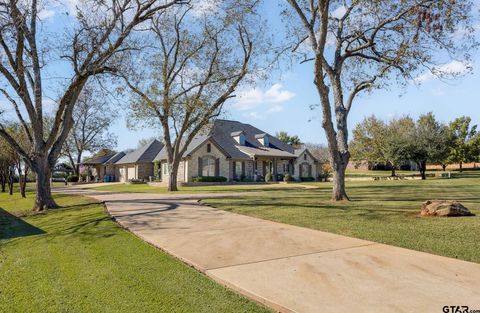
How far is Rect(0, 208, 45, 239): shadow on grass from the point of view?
9.89 m

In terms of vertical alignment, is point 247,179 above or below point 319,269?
above

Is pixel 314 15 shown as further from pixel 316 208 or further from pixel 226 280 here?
pixel 226 280

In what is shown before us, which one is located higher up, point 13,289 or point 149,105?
point 149,105

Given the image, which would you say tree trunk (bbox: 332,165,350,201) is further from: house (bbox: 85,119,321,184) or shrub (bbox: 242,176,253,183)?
shrub (bbox: 242,176,253,183)

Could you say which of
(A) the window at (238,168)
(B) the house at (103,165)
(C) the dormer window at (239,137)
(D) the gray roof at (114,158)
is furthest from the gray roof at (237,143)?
(B) the house at (103,165)

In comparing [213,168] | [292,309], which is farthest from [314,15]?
[213,168]

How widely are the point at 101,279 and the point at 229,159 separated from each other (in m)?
33.3

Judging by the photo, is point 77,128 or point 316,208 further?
point 77,128

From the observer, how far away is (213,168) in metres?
37.4

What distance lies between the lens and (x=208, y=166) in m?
37.1

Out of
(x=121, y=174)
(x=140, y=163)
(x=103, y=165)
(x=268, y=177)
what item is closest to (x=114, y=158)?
(x=103, y=165)

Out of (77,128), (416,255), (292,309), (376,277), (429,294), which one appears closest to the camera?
(292,309)

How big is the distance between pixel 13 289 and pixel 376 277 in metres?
4.95

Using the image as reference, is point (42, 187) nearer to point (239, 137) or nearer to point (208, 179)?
point (208, 179)
